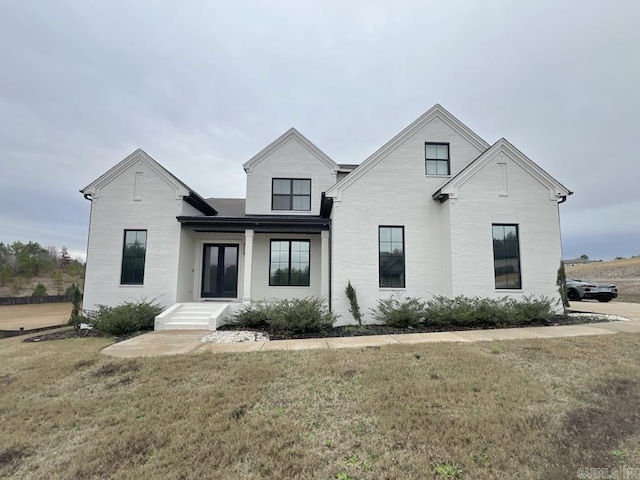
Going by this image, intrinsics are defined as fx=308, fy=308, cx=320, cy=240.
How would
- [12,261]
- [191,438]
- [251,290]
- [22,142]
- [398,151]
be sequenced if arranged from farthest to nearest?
[12,261]
[22,142]
[251,290]
[398,151]
[191,438]

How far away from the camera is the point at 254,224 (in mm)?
12141

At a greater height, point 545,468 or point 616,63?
point 616,63

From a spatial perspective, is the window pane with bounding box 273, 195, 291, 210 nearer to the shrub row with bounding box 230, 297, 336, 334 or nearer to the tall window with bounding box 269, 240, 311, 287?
the tall window with bounding box 269, 240, 311, 287

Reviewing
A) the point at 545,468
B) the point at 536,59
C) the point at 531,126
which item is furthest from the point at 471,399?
the point at 531,126

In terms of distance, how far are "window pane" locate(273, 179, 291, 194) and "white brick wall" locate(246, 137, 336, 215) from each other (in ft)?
0.78

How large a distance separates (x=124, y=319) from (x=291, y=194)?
8.47 metres

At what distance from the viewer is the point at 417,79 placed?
16.3 m

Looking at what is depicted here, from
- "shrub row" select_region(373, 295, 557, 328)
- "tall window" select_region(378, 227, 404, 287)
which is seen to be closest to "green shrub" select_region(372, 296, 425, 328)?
"shrub row" select_region(373, 295, 557, 328)

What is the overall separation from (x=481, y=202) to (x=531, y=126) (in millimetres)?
13930

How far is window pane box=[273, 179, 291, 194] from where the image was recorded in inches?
586

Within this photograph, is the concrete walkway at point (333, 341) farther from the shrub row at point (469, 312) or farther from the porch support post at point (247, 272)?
the porch support post at point (247, 272)

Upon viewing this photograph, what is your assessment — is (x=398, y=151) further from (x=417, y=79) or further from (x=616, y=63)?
(x=616, y=63)

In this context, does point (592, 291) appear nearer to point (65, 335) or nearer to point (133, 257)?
point (133, 257)

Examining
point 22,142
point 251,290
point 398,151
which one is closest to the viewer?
point 398,151
